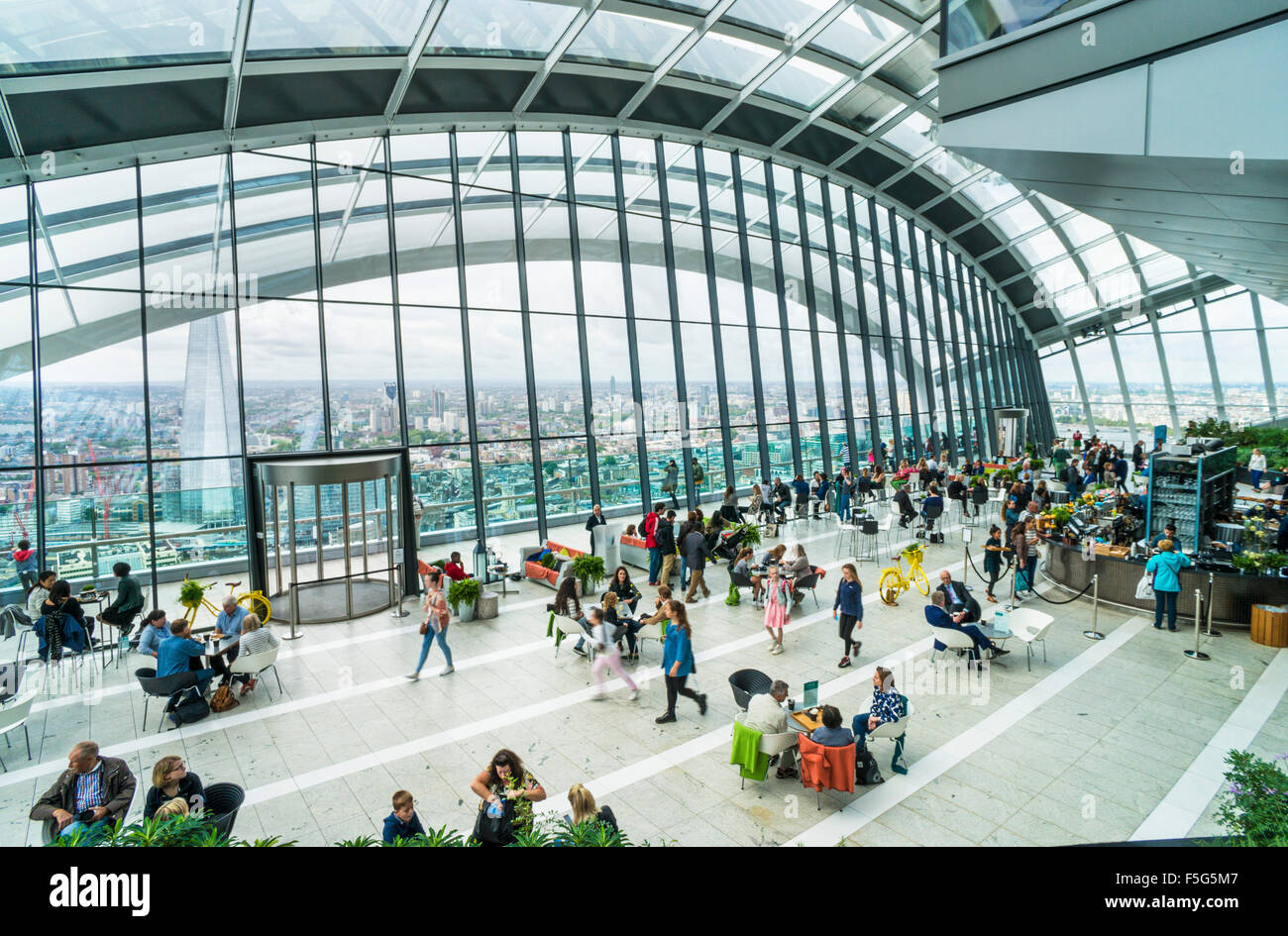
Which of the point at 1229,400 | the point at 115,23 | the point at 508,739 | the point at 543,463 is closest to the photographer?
the point at 508,739

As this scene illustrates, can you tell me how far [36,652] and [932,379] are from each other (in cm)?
2706

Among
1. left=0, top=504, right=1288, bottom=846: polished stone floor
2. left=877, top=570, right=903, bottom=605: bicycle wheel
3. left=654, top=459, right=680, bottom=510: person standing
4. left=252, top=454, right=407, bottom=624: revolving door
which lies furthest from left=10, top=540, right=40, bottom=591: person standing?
left=877, top=570, right=903, bottom=605: bicycle wheel

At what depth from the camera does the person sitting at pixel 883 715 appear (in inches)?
254

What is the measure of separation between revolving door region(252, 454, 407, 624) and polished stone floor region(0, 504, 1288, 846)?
5.02 ft

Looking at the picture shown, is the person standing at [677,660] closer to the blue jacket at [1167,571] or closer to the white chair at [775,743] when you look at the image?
the white chair at [775,743]

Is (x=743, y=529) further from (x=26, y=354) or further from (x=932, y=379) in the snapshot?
(x=932, y=379)

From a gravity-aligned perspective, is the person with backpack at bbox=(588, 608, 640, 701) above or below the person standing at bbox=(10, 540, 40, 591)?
below

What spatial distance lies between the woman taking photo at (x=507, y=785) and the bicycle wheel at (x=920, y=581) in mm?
9106

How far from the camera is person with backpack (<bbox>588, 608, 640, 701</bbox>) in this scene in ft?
A: 27.3

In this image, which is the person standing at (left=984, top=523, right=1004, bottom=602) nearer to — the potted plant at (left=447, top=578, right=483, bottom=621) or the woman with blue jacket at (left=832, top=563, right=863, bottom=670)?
the woman with blue jacket at (left=832, top=563, right=863, bottom=670)

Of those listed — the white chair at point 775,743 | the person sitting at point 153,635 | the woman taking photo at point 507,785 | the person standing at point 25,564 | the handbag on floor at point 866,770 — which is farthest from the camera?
the person standing at point 25,564

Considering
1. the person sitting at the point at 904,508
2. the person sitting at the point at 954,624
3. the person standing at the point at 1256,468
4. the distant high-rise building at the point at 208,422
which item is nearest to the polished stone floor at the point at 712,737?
the person sitting at the point at 954,624

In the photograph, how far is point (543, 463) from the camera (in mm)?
15078
